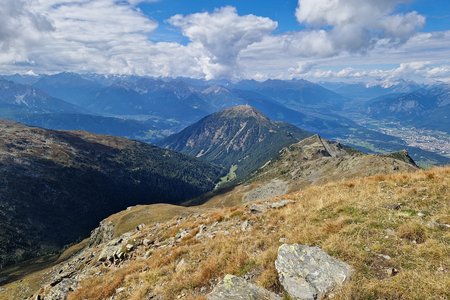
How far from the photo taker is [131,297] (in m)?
17.7

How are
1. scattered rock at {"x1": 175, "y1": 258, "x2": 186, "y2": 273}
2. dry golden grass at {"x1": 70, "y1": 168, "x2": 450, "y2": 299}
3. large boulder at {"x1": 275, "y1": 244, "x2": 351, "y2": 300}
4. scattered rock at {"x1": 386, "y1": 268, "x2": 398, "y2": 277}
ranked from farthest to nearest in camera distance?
scattered rock at {"x1": 175, "y1": 258, "x2": 186, "y2": 273}
scattered rock at {"x1": 386, "y1": 268, "x2": 398, "y2": 277}
large boulder at {"x1": 275, "y1": 244, "x2": 351, "y2": 300}
dry golden grass at {"x1": 70, "y1": 168, "x2": 450, "y2": 299}

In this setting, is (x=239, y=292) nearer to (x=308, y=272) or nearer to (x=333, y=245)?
(x=308, y=272)

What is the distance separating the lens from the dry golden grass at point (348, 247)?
41.9ft

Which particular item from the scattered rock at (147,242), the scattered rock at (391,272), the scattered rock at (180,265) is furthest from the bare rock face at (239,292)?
the scattered rock at (147,242)

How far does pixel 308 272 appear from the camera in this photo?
13.9 meters

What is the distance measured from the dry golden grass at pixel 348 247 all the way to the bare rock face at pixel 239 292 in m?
0.88

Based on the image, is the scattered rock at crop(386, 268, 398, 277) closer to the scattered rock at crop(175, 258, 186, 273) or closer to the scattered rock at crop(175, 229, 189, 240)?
the scattered rock at crop(175, 258, 186, 273)

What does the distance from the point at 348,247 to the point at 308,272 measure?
2.43 m

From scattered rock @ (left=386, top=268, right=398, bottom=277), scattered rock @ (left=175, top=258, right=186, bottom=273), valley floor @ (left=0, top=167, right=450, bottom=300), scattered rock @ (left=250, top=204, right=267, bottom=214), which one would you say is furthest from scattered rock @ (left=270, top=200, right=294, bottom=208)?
scattered rock @ (left=386, top=268, right=398, bottom=277)

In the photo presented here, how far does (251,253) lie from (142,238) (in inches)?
657

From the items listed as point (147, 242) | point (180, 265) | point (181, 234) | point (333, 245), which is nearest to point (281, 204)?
point (181, 234)

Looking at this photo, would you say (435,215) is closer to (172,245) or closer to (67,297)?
(172,245)

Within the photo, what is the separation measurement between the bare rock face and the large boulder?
37.5 inches

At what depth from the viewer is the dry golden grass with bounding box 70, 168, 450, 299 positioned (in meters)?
12.8
